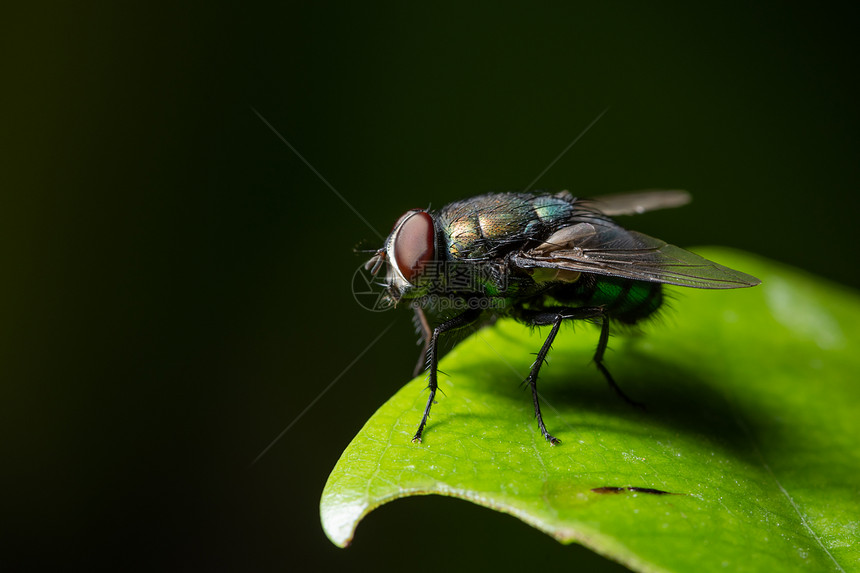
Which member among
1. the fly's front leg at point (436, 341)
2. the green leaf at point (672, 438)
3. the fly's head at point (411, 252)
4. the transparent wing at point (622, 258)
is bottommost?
the green leaf at point (672, 438)

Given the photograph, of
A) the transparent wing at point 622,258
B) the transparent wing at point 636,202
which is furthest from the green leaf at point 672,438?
the transparent wing at point 622,258

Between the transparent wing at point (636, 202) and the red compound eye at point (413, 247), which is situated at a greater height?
the red compound eye at point (413, 247)

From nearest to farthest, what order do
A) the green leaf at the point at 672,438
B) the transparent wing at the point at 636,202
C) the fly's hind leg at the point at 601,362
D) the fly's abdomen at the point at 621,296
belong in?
the green leaf at the point at 672,438 → the fly's hind leg at the point at 601,362 → the fly's abdomen at the point at 621,296 → the transparent wing at the point at 636,202

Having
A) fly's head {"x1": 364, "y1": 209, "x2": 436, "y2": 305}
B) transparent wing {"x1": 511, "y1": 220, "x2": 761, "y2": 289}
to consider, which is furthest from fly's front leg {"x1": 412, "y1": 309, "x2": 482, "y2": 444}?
transparent wing {"x1": 511, "y1": 220, "x2": 761, "y2": 289}

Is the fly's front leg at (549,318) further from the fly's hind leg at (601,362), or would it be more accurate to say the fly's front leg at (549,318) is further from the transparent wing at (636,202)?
the transparent wing at (636,202)

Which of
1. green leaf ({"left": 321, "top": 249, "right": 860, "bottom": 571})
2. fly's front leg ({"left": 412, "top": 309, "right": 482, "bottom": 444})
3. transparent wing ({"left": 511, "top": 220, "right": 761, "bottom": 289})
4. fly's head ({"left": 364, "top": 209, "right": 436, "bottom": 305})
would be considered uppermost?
fly's head ({"left": 364, "top": 209, "right": 436, "bottom": 305})

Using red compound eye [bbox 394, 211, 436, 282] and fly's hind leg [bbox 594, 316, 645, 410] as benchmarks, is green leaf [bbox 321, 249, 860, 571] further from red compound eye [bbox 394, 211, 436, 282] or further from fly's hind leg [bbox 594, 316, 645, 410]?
red compound eye [bbox 394, 211, 436, 282]

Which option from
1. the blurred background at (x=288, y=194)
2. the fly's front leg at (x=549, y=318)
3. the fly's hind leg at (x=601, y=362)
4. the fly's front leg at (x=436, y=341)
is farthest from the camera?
the blurred background at (x=288, y=194)

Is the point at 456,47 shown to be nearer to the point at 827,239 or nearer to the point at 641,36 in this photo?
the point at 641,36
